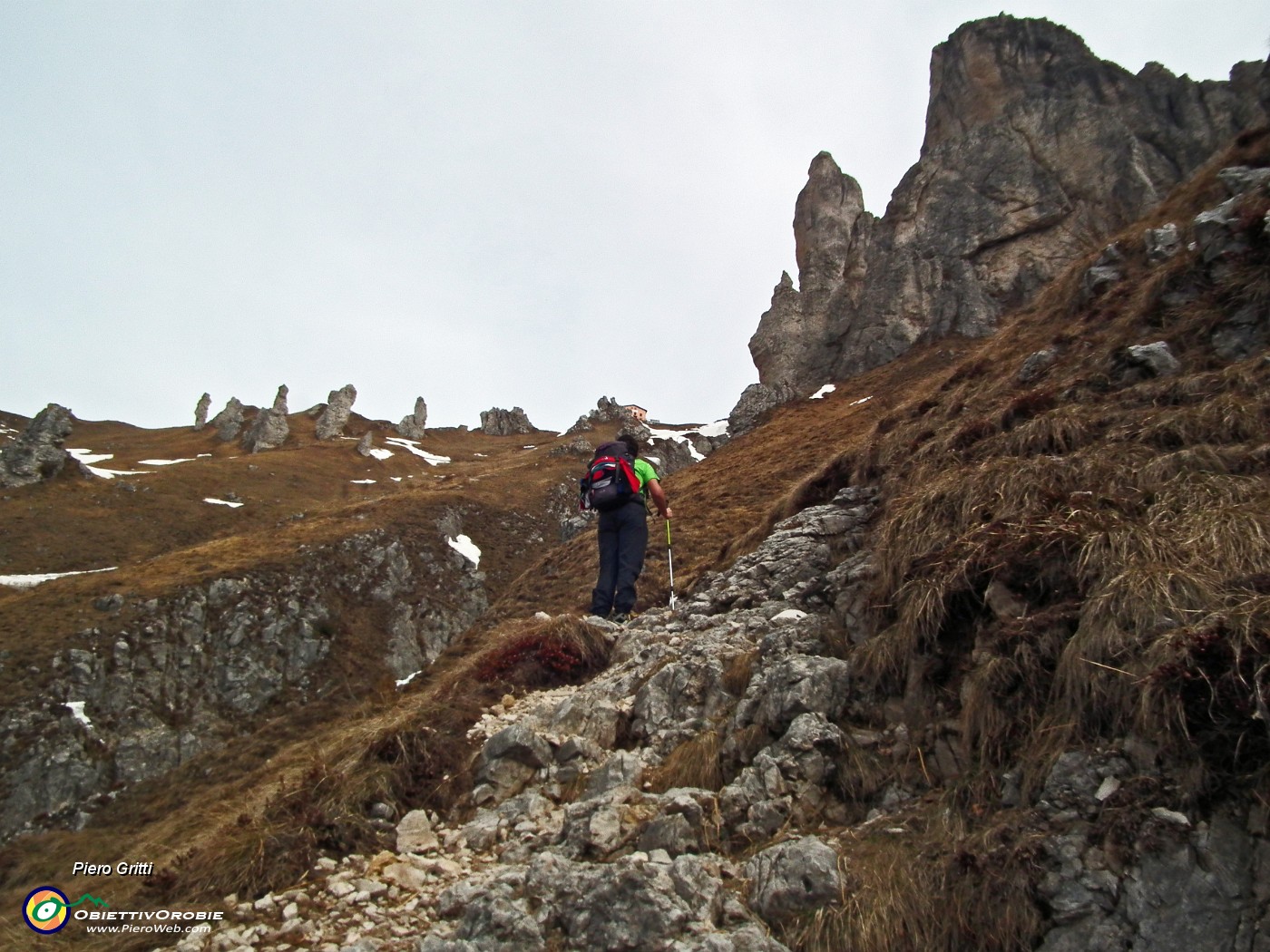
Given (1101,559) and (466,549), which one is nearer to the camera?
(1101,559)

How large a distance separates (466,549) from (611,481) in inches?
1886

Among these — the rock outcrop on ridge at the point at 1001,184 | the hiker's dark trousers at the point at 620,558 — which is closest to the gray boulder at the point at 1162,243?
the hiker's dark trousers at the point at 620,558

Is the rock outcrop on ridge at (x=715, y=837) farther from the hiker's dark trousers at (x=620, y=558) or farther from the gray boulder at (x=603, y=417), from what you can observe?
the gray boulder at (x=603, y=417)

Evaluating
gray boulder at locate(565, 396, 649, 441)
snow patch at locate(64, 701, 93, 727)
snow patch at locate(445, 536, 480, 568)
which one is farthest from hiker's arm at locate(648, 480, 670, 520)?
gray boulder at locate(565, 396, 649, 441)

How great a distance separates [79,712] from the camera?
33406 mm

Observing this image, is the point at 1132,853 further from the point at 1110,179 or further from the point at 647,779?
the point at 1110,179

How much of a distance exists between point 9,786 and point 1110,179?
76.0 metres

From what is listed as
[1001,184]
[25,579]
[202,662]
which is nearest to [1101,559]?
[202,662]

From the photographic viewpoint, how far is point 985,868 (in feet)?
12.9

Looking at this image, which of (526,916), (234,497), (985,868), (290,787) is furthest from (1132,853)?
(234,497)

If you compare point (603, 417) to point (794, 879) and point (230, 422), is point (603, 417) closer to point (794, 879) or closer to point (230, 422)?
point (230, 422)

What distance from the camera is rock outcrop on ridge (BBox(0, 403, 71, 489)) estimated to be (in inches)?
2598

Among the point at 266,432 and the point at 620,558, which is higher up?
the point at 266,432

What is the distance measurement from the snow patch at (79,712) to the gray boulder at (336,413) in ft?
304
